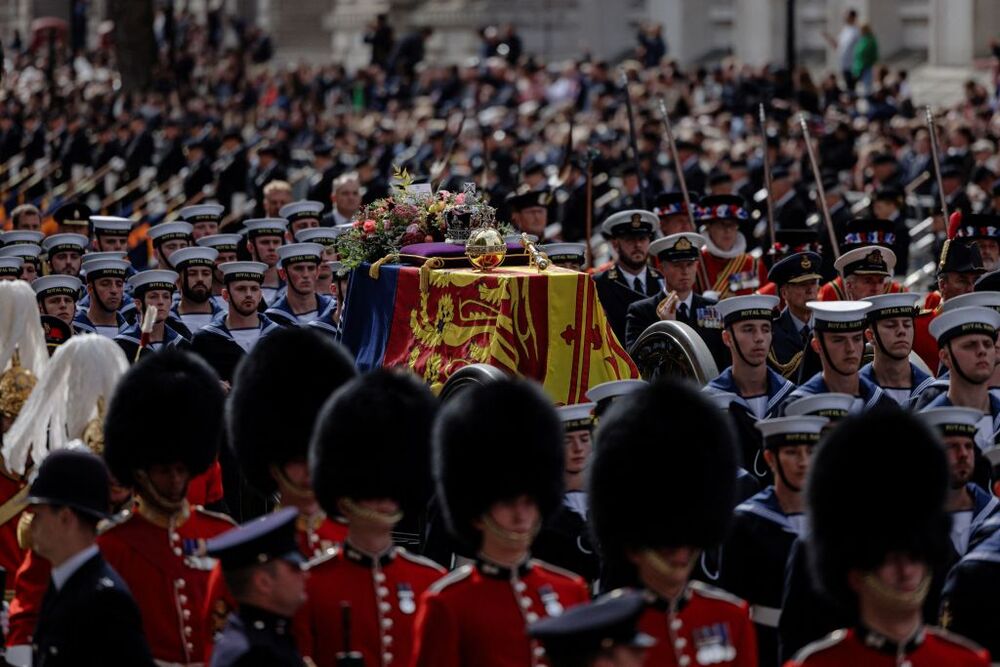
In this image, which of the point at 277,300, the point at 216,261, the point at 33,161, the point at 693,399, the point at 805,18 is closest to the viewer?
the point at 693,399

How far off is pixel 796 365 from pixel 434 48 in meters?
24.1

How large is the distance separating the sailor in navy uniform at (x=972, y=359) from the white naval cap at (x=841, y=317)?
0.34m

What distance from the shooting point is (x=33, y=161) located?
1065 inches

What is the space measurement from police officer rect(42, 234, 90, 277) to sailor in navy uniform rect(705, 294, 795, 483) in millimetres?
4973

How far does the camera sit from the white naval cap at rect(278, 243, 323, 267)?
11.4 metres

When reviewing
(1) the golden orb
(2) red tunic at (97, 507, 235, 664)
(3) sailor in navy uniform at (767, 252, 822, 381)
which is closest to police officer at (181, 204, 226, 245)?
(1) the golden orb

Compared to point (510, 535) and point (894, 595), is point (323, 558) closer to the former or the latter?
point (510, 535)

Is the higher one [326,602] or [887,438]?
[887,438]

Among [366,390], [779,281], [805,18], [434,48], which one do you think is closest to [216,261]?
[779,281]

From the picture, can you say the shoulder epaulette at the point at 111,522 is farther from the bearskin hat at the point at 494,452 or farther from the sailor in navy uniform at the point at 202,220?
the sailor in navy uniform at the point at 202,220

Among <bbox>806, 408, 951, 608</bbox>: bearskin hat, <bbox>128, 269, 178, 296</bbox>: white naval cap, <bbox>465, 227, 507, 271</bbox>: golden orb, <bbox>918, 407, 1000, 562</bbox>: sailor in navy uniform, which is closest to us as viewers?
<bbox>806, 408, 951, 608</bbox>: bearskin hat

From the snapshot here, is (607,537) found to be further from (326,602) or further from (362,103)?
(362,103)

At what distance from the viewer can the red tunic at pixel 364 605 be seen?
17.7 feet

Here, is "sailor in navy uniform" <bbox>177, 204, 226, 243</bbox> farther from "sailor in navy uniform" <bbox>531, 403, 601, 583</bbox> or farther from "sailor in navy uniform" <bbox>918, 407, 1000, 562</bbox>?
"sailor in navy uniform" <bbox>918, 407, 1000, 562</bbox>
